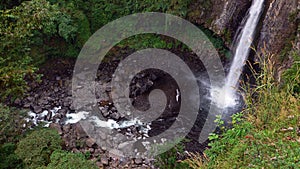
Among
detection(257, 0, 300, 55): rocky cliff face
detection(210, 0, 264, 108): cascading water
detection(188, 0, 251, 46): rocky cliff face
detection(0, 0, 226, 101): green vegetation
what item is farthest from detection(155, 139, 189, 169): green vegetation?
detection(188, 0, 251, 46): rocky cliff face

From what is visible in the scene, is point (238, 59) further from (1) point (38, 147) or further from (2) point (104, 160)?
(1) point (38, 147)

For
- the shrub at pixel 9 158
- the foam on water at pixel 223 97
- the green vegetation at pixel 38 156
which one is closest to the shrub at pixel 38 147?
the green vegetation at pixel 38 156

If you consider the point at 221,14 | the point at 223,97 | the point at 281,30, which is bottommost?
the point at 223,97

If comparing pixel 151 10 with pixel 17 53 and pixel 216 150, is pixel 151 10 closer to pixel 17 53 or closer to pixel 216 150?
pixel 17 53

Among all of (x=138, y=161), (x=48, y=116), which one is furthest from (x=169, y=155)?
(x=48, y=116)

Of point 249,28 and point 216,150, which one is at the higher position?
point 249,28

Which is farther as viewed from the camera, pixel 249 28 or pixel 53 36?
pixel 53 36

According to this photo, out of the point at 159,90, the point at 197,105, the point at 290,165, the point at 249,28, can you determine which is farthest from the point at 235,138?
the point at 249,28
